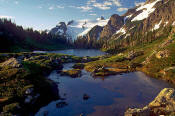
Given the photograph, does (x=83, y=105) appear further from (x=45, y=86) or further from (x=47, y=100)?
(x=45, y=86)

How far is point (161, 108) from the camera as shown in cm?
3338

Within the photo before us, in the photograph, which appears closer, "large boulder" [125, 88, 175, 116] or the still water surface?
"large boulder" [125, 88, 175, 116]

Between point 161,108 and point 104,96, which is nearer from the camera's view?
point 161,108

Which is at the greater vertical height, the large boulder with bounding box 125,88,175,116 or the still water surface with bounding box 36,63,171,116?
the large boulder with bounding box 125,88,175,116

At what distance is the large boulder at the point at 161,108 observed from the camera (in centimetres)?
3102

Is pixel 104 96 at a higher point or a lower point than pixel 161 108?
lower

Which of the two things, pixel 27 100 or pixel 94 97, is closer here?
pixel 27 100

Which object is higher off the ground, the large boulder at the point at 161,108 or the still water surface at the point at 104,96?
the large boulder at the point at 161,108

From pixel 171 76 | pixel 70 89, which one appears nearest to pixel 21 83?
pixel 70 89

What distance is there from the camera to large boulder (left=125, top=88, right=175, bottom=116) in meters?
31.0

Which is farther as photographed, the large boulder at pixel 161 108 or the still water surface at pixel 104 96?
the still water surface at pixel 104 96

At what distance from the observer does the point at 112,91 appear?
160 ft

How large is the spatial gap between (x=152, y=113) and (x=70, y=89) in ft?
92.2

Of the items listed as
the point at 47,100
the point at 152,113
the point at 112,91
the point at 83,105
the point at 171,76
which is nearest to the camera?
the point at 152,113
